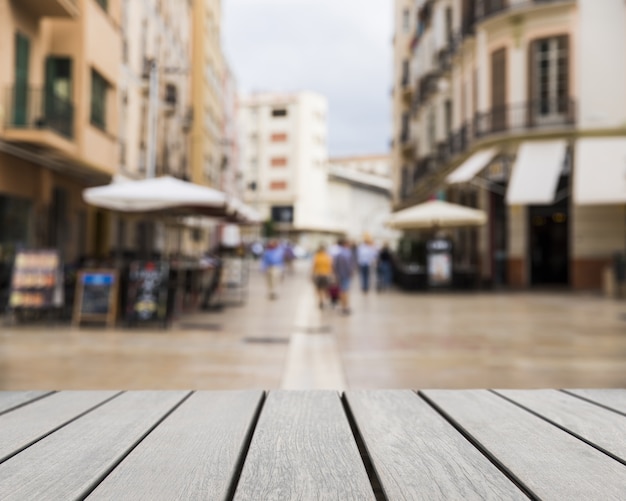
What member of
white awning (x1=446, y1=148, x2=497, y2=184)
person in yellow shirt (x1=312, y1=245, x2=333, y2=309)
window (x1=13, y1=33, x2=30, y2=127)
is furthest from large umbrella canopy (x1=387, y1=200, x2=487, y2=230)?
window (x1=13, y1=33, x2=30, y2=127)

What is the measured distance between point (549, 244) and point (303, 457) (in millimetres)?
23947

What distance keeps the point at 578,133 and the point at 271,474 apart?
23120 mm

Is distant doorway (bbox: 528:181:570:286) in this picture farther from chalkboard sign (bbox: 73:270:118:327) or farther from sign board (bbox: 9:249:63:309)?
sign board (bbox: 9:249:63:309)

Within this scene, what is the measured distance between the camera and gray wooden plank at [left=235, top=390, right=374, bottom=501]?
4.27 ft

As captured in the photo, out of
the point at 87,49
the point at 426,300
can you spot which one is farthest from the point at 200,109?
the point at 426,300

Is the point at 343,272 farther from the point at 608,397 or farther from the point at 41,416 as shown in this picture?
the point at 41,416

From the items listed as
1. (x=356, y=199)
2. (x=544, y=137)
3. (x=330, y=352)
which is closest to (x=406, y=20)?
(x=544, y=137)

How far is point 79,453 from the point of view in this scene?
1.52m

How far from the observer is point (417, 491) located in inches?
51.2

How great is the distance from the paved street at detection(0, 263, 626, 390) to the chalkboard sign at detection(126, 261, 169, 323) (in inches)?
20.7

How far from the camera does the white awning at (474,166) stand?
2314cm

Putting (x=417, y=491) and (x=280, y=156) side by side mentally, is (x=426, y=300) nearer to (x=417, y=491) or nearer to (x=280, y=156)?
(x=417, y=491)

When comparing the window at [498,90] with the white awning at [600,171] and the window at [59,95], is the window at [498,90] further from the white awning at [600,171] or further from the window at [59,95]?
the window at [59,95]

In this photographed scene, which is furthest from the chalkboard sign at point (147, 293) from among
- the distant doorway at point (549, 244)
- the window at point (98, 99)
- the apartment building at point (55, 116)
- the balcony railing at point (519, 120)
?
the distant doorway at point (549, 244)
